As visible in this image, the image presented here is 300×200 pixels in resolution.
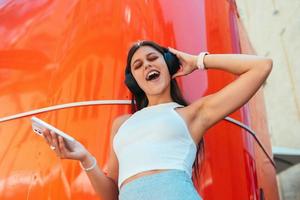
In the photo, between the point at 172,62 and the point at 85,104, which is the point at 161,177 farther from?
the point at 85,104

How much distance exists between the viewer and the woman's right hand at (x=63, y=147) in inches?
33.3

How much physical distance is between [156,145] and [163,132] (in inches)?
1.3

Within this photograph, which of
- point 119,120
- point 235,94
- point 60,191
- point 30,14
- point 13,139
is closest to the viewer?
point 235,94

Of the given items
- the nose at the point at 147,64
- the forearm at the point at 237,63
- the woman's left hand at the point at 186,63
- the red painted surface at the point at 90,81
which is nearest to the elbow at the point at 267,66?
the forearm at the point at 237,63

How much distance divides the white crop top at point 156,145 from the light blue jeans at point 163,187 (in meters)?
0.02

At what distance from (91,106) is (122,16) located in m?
0.40

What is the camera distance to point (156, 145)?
85 cm

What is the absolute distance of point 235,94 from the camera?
88cm

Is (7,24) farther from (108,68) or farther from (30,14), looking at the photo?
(108,68)

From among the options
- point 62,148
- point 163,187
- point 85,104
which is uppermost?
point 85,104

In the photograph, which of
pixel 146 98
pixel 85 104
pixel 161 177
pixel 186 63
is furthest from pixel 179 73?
pixel 85 104

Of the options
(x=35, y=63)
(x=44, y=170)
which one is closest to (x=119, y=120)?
(x=44, y=170)

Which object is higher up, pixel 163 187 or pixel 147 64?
pixel 147 64

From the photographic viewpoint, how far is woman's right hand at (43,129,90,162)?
0.85 m
